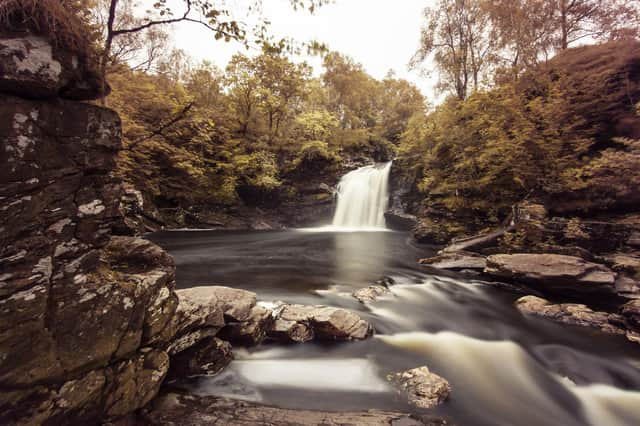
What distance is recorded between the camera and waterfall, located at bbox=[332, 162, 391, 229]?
65.3 ft

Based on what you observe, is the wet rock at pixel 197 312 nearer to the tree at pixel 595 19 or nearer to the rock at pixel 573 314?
the rock at pixel 573 314

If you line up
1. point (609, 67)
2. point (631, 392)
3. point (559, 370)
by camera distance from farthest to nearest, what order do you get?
1. point (609, 67)
2. point (559, 370)
3. point (631, 392)

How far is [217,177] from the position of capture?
19.4 meters

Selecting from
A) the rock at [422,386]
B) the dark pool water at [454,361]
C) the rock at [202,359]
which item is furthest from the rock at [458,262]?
the rock at [202,359]

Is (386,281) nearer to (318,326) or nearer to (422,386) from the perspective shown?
(318,326)

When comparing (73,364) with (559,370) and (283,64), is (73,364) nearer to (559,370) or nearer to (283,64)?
(559,370)

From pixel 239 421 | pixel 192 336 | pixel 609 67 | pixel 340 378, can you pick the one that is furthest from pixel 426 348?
pixel 609 67

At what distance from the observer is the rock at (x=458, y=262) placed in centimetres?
812

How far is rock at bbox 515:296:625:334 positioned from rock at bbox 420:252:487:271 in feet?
7.13

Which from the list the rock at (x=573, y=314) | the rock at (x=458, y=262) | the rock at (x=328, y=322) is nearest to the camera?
the rock at (x=328, y=322)

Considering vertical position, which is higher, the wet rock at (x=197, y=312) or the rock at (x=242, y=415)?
the wet rock at (x=197, y=312)

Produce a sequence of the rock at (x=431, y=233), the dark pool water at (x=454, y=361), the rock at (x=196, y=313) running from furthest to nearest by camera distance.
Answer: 1. the rock at (x=431, y=233)
2. the dark pool water at (x=454, y=361)
3. the rock at (x=196, y=313)

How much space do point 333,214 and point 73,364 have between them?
1907 centimetres

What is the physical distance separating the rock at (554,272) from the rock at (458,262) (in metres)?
0.90
